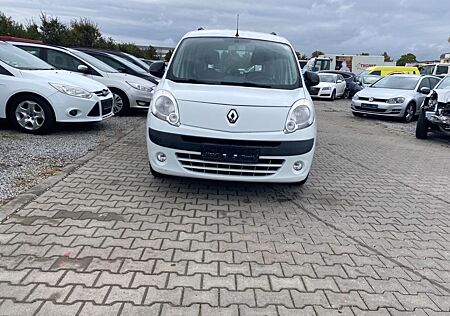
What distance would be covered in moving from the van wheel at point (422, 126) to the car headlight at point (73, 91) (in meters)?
7.90

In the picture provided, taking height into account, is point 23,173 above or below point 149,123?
below

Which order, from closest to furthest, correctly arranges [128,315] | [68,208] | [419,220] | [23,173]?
[128,315] < [68,208] < [419,220] < [23,173]

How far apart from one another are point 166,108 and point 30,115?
3.84 meters

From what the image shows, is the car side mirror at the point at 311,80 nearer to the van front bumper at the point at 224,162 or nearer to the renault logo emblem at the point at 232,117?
the van front bumper at the point at 224,162

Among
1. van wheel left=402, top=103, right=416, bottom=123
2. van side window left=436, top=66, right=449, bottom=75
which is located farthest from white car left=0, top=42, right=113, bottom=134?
van side window left=436, top=66, right=449, bottom=75

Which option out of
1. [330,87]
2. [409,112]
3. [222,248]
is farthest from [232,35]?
[330,87]

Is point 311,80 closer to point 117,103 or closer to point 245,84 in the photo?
point 245,84

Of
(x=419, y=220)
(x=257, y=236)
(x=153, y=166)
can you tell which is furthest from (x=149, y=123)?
(x=419, y=220)

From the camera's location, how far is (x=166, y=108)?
4.32 m

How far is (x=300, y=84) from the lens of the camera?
5.07 m

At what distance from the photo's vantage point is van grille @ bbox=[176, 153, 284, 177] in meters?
4.20

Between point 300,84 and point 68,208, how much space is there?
317 cm

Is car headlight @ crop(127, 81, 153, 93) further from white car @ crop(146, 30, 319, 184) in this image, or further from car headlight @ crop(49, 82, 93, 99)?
white car @ crop(146, 30, 319, 184)

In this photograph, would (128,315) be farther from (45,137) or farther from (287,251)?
(45,137)
